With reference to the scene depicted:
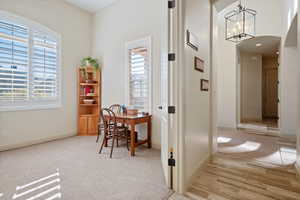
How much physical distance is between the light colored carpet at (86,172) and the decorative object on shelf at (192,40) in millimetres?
1837

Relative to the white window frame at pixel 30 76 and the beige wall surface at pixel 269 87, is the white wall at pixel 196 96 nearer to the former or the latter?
the white window frame at pixel 30 76

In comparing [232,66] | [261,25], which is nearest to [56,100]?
[232,66]

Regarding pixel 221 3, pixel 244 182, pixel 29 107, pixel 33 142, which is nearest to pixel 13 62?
pixel 29 107

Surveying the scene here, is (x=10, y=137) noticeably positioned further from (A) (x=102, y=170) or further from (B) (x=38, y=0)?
(B) (x=38, y=0)

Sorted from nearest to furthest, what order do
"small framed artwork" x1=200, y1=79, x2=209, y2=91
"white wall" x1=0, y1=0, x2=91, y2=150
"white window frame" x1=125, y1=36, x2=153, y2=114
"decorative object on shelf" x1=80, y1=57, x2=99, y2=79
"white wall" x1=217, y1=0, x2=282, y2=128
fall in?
"small framed artwork" x1=200, y1=79, x2=209, y2=91
"white wall" x1=0, y1=0, x2=91, y2=150
"white window frame" x1=125, y1=36, x2=153, y2=114
"decorative object on shelf" x1=80, y1=57, x2=99, y2=79
"white wall" x1=217, y1=0, x2=282, y2=128

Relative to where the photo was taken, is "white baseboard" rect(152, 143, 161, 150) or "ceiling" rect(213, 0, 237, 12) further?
"white baseboard" rect(152, 143, 161, 150)

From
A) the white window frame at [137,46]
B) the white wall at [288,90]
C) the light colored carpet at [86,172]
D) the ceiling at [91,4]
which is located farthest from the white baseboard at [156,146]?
the ceiling at [91,4]

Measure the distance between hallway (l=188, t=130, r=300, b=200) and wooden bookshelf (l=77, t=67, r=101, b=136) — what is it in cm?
338

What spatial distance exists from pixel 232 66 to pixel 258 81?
3.06 meters

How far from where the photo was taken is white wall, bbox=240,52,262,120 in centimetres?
746

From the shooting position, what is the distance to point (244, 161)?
8.87 ft

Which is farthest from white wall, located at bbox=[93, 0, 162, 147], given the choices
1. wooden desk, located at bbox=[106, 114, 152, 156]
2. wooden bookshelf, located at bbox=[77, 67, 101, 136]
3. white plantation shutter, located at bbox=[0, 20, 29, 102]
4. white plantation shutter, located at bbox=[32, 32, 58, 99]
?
white plantation shutter, located at bbox=[0, 20, 29, 102]

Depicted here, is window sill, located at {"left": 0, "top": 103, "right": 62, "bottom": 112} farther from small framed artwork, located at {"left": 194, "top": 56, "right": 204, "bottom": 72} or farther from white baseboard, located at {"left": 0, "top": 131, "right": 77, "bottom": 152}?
small framed artwork, located at {"left": 194, "top": 56, "right": 204, "bottom": 72}

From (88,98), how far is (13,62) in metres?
1.96
